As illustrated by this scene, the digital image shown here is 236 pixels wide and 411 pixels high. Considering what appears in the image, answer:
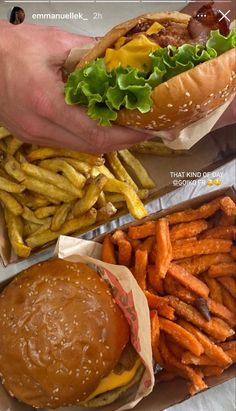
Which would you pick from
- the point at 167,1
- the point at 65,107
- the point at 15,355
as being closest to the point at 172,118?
the point at 65,107

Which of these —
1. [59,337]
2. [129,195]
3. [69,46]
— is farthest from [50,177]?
[59,337]

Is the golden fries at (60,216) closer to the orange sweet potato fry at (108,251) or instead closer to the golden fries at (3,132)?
the orange sweet potato fry at (108,251)

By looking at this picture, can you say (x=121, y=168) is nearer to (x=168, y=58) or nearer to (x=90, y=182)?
(x=90, y=182)

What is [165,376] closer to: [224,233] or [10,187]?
[224,233]

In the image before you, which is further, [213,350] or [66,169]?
[66,169]

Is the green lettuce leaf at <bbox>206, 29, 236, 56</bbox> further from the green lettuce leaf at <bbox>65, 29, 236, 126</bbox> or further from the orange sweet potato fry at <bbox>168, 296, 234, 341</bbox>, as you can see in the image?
the orange sweet potato fry at <bbox>168, 296, 234, 341</bbox>

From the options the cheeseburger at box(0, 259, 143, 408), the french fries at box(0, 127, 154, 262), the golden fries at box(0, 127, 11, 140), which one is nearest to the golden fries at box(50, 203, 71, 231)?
the french fries at box(0, 127, 154, 262)
